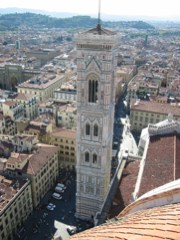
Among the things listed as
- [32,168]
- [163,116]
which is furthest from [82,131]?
[163,116]

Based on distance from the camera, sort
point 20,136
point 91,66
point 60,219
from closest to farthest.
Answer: point 91,66
point 60,219
point 20,136

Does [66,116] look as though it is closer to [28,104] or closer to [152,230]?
[28,104]

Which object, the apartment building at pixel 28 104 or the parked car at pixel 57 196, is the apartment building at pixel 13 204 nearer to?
the parked car at pixel 57 196

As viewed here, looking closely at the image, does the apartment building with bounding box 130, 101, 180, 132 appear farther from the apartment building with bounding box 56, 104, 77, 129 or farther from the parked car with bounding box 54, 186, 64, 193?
the parked car with bounding box 54, 186, 64, 193

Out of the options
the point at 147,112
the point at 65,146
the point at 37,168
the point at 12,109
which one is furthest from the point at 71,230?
the point at 147,112

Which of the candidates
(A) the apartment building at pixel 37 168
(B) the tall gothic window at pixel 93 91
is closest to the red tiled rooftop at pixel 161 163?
(B) the tall gothic window at pixel 93 91

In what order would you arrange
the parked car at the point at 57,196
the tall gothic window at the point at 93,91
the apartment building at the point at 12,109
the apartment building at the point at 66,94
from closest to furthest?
the tall gothic window at the point at 93,91 → the parked car at the point at 57,196 → the apartment building at the point at 12,109 → the apartment building at the point at 66,94

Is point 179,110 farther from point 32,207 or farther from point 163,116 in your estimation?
point 32,207

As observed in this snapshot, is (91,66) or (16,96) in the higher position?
(91,66)
